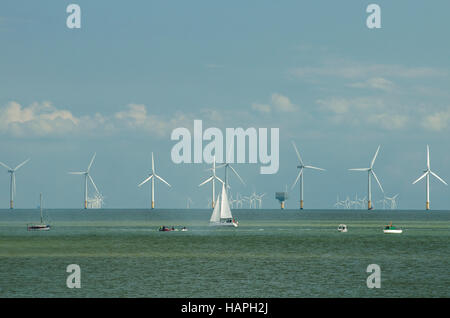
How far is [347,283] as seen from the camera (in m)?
90.9

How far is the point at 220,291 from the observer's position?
83375 mm

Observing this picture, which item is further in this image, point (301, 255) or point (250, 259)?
point (301, 255)

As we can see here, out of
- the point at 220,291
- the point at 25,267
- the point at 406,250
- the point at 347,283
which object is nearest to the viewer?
the point at 220,291

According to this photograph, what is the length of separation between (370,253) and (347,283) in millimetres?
50056

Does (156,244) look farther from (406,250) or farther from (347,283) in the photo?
(347,283)

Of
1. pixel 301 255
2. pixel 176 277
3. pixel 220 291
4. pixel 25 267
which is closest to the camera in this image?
pixel 220 291

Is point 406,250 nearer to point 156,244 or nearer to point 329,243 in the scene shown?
point 329,243

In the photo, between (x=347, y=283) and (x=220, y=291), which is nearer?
(x=220, y=291)

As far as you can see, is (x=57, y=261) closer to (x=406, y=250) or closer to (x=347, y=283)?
(x=347, y=283)

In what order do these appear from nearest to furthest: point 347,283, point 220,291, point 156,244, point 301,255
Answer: point 220,291 < point 347,283 < point 301,255 < point 156,244
